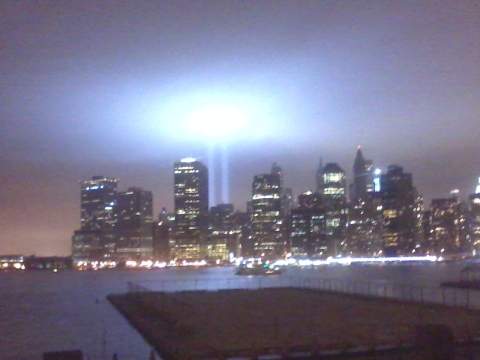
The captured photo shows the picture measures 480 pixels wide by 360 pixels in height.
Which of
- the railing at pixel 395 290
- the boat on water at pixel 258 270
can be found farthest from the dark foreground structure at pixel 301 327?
the boat on water at pixel 258 270

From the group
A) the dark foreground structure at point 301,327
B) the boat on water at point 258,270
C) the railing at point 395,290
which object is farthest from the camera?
the boat on water at point 258,270

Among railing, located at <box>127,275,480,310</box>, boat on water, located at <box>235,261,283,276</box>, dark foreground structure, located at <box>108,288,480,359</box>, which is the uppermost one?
dark foreground structure, located at <box>108,288,480,359</box>

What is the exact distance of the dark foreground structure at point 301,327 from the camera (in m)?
23.2

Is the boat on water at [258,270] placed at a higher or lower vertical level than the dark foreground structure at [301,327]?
lower

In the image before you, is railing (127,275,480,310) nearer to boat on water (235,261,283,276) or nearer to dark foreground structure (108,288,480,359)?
dark foreground structure (108,288,480,359)

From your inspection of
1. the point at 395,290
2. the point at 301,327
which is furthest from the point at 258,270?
the point at 301,327

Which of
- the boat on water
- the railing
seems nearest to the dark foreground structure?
the railing

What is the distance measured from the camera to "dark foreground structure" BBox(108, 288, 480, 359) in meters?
23.2

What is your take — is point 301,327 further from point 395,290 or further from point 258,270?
point 258,270

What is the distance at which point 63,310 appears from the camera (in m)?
60.1

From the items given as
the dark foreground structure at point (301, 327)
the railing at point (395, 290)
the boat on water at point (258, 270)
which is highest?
the dark foreground structure at point (301, 327)

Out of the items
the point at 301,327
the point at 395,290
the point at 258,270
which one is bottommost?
the point at 258,270

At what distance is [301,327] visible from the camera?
3014cm

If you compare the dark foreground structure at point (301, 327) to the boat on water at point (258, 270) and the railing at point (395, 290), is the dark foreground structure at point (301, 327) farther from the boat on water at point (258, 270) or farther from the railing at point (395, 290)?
the boat on water at point (258, 270)
